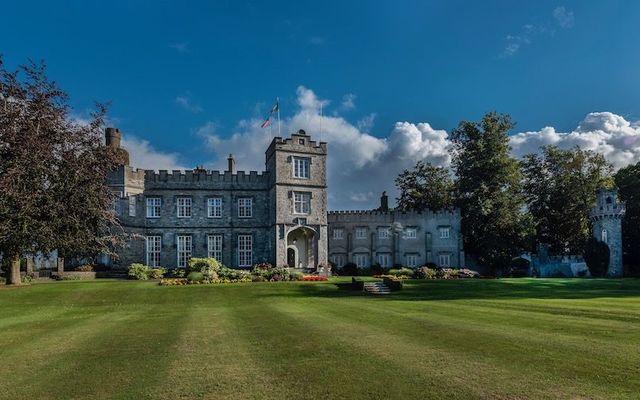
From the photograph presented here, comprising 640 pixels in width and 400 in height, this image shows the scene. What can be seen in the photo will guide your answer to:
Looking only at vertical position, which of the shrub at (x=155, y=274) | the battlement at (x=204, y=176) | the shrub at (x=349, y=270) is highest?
the battlement at (x=204, y=176)

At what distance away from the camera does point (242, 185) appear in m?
42.3

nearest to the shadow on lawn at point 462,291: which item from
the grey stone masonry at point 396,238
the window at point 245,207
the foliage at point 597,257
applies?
the window at point 245,207

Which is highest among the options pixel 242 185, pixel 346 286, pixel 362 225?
pixel 242 185

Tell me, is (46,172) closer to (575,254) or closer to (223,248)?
(223,248)

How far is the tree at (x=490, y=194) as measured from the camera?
1859 inches

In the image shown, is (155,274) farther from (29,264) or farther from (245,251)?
(29,264)

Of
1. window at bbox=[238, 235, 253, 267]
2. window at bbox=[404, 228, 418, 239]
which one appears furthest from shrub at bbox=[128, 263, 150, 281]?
window at bbox=[404, 228, 418, 239]

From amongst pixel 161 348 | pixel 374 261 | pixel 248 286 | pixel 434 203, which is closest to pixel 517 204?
pixel 434 203

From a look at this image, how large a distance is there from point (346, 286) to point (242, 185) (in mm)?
17273

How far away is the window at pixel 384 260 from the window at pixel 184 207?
1892cm

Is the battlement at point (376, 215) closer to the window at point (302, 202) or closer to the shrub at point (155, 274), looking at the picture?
the window at point (302, 202)

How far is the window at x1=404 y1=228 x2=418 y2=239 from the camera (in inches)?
1918

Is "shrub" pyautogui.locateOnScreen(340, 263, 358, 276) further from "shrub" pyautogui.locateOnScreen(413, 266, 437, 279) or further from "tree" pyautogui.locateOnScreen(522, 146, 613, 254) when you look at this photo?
"tree" pyautogui.locateOnScreen(522, 146, 613, 254)

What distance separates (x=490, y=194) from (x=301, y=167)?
20176 mm
